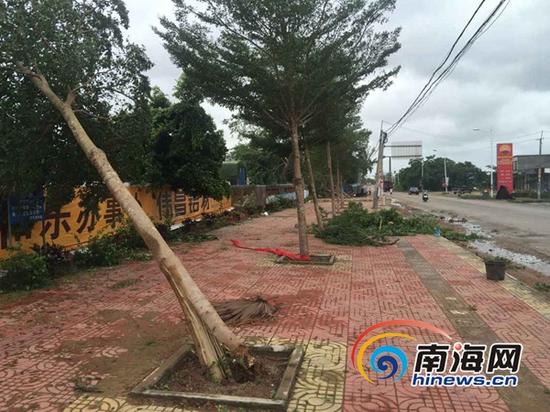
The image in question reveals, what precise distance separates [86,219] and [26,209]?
3180 mm

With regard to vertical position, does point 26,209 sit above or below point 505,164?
below

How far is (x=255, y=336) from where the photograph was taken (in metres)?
6.15

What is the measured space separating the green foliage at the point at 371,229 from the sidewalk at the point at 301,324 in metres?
3.54

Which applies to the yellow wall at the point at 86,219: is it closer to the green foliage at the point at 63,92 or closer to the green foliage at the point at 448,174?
the green foliage at the point at 63,92

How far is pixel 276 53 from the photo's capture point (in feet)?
36.7

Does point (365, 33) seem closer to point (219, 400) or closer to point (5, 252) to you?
point (5, 252)

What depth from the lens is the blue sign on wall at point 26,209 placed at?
34.4ft

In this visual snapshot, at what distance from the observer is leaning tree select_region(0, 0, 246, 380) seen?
473 cm

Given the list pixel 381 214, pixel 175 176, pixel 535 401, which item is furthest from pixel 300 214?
pixel 381 214

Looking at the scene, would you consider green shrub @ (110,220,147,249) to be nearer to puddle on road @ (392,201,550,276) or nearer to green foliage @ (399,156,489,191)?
puddle on road @ (392,201,550,276)

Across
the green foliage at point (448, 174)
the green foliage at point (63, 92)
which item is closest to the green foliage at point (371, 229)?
the green foliage at point (63, 92)

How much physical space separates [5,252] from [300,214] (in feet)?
21.6

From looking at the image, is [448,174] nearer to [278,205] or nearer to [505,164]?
[505,164]

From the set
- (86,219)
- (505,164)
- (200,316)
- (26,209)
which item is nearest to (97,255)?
(26,209)
